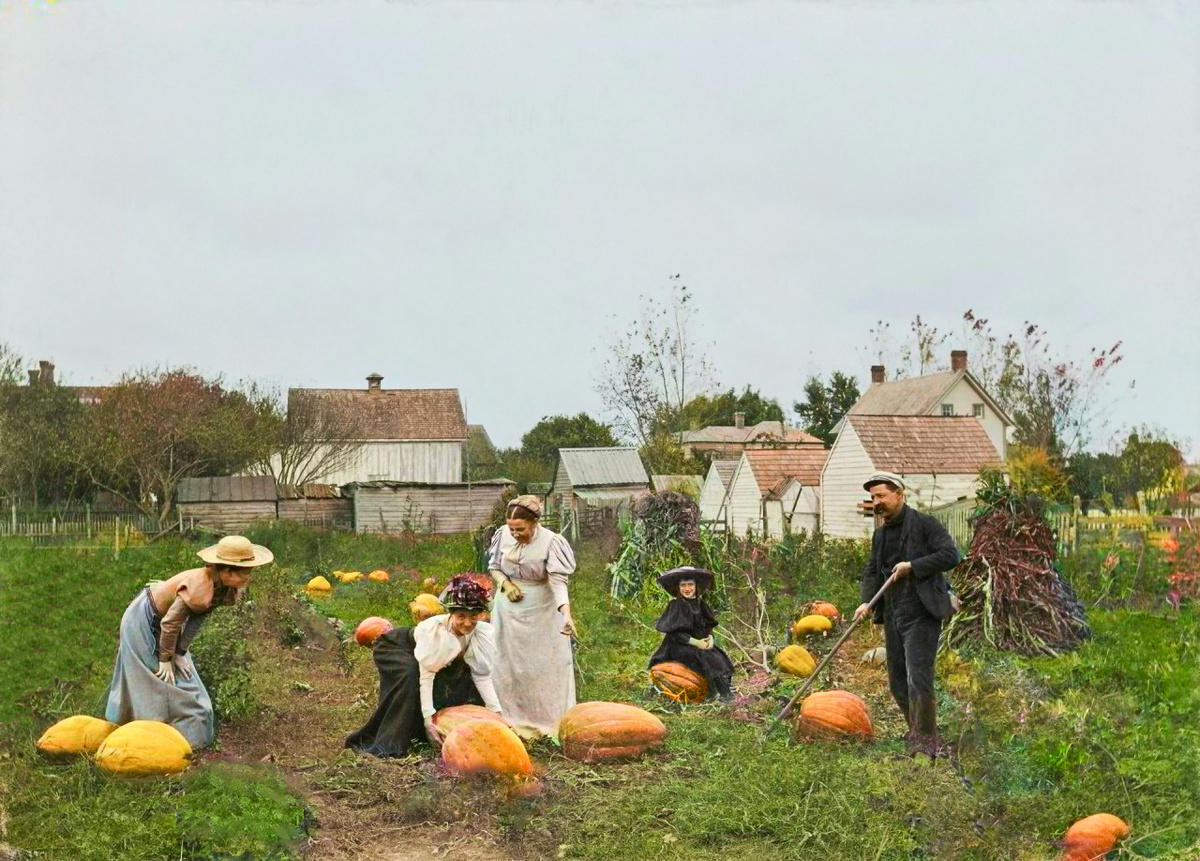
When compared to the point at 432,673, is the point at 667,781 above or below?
below

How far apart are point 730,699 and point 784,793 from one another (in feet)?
9.39

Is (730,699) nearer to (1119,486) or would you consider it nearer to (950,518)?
(950,518)

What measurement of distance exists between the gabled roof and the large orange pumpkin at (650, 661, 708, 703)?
29417mm

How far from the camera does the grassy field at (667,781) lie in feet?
16.6

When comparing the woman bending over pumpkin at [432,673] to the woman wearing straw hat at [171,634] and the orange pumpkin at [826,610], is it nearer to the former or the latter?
the woman wearing straw hat at [171,634]

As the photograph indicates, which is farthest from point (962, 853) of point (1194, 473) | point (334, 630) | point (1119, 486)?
point (1119, 486)

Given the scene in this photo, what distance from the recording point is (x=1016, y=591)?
428 inches

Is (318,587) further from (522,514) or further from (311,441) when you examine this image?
(311,441)

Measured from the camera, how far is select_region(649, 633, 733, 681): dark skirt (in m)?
8.66

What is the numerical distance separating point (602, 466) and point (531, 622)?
22.0 metres

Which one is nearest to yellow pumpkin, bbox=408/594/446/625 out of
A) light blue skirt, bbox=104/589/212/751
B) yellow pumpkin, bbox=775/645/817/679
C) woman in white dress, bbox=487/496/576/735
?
yellow pumpkin, bbox=775/645/817/679

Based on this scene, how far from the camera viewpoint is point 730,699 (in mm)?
8578

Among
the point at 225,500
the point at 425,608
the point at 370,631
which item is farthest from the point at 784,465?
the point at 370,631

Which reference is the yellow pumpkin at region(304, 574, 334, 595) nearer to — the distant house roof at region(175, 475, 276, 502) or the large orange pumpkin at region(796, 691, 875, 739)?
the large orange pumpkin at region(796, 691, 875, 739)
